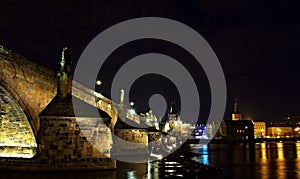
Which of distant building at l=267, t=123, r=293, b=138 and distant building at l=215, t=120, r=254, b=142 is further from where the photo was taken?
distant building at l=267, t=123, r=293, b=138

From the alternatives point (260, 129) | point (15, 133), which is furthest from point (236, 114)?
point (15, 133)

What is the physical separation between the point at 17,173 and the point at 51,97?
192 inches

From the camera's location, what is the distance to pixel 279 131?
162 m

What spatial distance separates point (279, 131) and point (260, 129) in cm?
1129

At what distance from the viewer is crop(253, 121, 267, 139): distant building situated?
154 metres

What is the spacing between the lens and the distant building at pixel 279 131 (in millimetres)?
159337

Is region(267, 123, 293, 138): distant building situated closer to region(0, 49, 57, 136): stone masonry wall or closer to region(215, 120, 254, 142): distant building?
region(215, 120, 254, 142): distant building

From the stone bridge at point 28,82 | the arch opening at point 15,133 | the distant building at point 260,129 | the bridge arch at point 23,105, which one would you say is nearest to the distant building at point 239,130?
the distant building at point 260,129

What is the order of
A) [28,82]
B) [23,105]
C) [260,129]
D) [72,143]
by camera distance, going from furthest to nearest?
1. [260,129]
2. [28,82]
3. [23,105]
4. [72,143]

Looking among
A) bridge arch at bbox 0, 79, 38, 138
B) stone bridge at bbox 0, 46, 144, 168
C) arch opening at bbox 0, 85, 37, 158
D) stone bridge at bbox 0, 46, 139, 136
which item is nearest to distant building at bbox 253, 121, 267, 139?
stone bridge at bbox 0, 46, 139, 136

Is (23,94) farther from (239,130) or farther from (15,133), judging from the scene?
(239,130)

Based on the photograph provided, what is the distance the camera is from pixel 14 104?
58.5 feet

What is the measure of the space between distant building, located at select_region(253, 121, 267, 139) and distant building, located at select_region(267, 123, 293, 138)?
10.6 ft

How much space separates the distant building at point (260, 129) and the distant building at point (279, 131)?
3220mm
